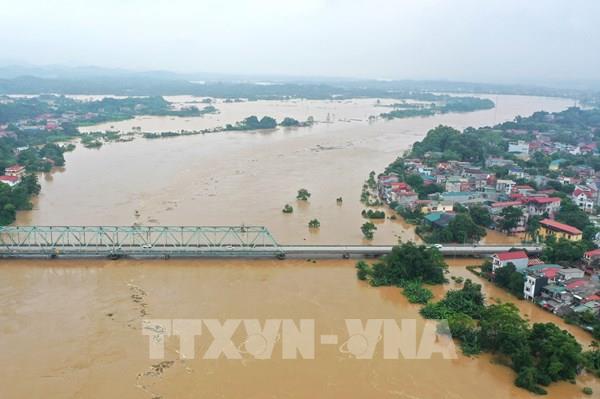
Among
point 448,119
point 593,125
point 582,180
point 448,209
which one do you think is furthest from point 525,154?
point 448,119

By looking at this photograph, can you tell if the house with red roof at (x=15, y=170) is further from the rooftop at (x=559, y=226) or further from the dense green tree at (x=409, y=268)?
the rooftop at (x=559, y=226)

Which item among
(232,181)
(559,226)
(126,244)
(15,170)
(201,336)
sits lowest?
(201,336)

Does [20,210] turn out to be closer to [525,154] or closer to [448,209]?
[448,209]

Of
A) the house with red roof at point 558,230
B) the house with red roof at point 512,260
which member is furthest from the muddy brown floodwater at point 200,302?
the house with red roof at point 558,230

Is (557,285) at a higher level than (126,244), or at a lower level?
higher

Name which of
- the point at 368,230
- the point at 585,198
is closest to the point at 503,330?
the point at 368,230

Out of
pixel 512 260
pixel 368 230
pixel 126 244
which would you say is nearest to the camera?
pixel 512 260

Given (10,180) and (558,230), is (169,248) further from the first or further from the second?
(558,230)
